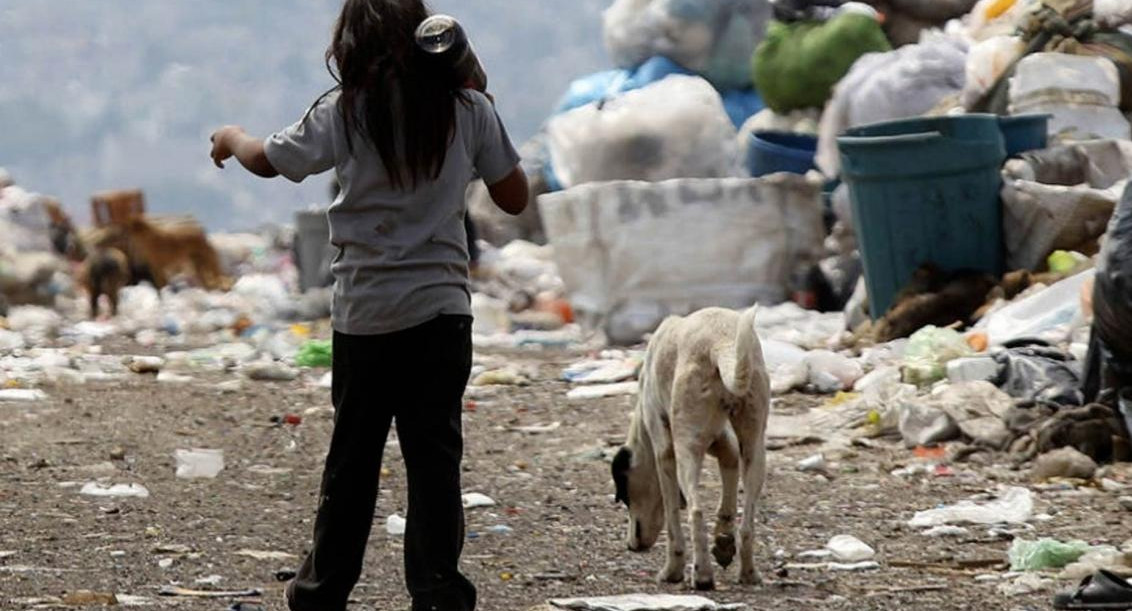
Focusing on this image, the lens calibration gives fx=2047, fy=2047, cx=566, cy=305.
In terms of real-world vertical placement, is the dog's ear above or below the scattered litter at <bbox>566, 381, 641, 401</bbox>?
above

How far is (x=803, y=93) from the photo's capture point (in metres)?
13.2

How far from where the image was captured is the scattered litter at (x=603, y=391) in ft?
30.4

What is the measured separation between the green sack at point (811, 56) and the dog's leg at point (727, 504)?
332 inches

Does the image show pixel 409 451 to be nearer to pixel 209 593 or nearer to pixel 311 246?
pixel 209 593

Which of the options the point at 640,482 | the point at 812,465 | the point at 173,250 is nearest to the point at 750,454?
the point at 640,482

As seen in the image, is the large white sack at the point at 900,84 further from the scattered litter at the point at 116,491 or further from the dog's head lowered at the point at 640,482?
the dog's head lowered at the point at 640,482

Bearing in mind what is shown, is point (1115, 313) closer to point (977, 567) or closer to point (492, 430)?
point (977, 567)

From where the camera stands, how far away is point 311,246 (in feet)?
54.6

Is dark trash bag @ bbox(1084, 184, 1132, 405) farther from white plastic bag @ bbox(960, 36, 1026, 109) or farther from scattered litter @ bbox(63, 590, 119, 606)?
white plastic bag @ bbox(960, 36, 1026, 109)

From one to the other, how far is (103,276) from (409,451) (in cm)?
1264

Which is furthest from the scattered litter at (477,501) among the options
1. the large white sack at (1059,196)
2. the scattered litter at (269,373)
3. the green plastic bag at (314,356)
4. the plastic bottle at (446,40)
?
the green plastic bag at (314,356)

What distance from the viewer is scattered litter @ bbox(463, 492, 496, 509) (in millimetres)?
6290

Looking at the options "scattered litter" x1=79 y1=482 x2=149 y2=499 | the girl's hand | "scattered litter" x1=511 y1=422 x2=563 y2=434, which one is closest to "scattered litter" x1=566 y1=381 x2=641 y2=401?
"scattered litter" x1=511 y1=422 x2=563 y2=434

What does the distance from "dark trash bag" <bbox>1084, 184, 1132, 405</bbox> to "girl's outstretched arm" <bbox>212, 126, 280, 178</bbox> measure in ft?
11.1
